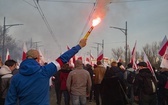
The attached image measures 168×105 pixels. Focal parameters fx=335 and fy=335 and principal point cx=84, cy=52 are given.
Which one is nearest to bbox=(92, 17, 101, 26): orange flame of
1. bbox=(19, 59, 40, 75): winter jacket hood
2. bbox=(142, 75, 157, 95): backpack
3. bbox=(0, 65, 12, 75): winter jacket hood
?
bbox=(19, 59, 40, 75): winter jacket hood

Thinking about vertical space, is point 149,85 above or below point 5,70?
below

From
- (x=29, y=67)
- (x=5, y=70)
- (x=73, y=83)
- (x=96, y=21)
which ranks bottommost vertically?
(x=73, y=83)

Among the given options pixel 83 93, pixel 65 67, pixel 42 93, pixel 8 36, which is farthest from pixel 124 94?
pixel 8 36

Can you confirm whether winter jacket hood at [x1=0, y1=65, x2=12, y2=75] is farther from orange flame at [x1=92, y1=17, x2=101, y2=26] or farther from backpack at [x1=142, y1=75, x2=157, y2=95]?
backpack at [x1=142, y1=75, x2=157, y2=95]

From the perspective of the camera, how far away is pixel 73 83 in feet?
32.7

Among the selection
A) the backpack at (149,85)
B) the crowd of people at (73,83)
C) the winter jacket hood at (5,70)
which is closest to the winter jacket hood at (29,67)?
the crowd of people at (73,83)

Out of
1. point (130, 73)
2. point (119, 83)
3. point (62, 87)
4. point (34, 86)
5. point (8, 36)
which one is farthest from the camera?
point (8, 36)

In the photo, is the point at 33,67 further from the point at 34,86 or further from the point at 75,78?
the point at 75,78

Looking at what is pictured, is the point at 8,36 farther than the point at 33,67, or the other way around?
the point at 8,36

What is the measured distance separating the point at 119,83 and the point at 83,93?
1.15 metres

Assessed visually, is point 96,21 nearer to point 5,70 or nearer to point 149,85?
point 5,70

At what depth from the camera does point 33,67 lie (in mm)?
4910

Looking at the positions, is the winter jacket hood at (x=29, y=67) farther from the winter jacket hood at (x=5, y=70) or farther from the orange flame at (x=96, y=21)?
the winter jacket hood at (x=5, y=70)

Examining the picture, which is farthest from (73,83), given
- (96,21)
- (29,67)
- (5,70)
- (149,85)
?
(29,67)
